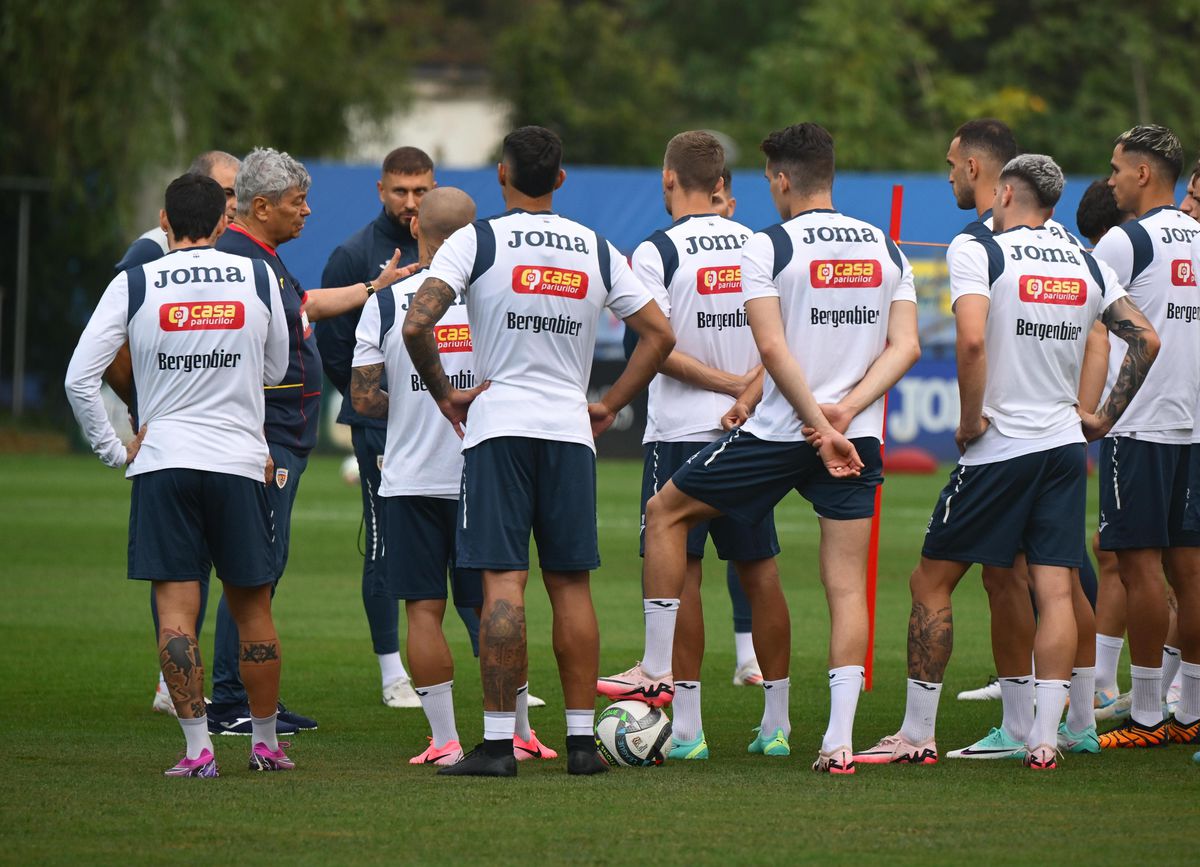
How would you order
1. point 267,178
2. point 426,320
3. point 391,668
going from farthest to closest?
point 391,668 < point 267,178 < point 426,320

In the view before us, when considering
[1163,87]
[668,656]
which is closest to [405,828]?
[668,656]

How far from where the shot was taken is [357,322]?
925 cm

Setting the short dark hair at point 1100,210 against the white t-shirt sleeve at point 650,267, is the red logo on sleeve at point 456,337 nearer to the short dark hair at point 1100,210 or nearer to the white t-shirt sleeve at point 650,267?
the white t-shirt sleeve at point 650,267

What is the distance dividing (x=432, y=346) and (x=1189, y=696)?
3.76 m

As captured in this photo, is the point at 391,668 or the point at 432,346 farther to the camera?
the point at 391,668

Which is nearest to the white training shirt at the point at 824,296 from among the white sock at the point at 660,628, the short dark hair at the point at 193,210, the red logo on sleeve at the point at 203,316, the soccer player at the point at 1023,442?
the soccer player at the point at 1023,442

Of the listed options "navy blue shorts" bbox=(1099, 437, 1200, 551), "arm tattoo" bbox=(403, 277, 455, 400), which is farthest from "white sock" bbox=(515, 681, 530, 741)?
"navy blue shorts" bbox=(1099, 437, 1200, 551)

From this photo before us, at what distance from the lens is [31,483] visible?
74.6ft

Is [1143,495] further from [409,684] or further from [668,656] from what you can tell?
[409,684]

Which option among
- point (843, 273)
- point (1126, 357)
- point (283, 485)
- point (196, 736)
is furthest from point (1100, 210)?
point (196, 736)

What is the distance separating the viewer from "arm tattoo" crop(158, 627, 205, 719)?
22.3 feet

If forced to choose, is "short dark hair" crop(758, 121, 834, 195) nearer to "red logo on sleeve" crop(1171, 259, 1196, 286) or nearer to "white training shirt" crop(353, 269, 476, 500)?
"white training shirt" crop(353, 269, 476, 500)

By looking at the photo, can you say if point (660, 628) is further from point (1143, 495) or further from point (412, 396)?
point (1143, 495)

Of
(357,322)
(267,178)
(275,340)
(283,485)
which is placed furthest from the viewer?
(357,322)
